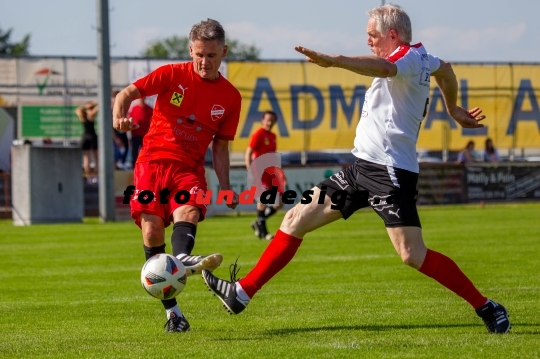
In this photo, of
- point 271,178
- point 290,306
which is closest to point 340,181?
point 290,306

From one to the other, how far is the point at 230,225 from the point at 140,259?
313 inches

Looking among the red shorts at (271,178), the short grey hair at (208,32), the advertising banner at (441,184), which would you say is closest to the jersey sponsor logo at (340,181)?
the short grey hair at (208,32)

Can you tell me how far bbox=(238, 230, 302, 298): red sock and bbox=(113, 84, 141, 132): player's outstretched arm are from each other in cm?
133

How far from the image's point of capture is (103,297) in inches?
400

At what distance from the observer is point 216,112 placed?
7.95 meters

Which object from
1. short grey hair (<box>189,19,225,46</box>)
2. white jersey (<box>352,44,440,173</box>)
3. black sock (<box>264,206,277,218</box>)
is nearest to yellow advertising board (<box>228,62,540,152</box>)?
black sock (<box>264,206,277,218</box>)

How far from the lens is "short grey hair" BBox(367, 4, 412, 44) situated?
7027 millimetres

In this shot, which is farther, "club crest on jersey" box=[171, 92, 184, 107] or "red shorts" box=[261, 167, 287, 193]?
"red shorts" box=[261, 167, 287, 193]

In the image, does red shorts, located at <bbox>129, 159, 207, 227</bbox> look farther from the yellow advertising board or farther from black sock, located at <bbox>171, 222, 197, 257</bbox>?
the yellow advertising board

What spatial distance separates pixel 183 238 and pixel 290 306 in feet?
6.33

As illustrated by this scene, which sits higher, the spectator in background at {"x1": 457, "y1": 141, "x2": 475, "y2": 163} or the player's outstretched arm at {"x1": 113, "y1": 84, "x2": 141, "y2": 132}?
the player's outstretched arm at {"x1": 113, "y1": 84, "x2": 141, "y2": 132}

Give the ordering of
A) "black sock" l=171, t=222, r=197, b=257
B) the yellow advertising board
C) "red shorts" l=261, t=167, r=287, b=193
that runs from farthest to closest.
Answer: the yellow advertising board < "red shorts" l=261, t=167, r=287, b=193 < "black sock" l=171, t=222, r=197, b=257

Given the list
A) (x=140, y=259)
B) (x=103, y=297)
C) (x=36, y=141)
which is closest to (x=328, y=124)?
(x=36, y=141)

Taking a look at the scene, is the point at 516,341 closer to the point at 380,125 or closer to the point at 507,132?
the point at 380,125
